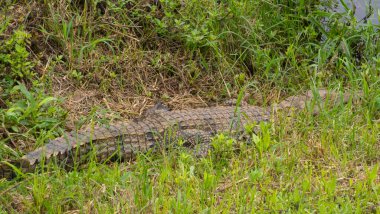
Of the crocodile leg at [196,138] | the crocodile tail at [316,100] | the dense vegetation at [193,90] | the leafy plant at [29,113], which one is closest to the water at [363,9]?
the dense vegetation at [193,90]

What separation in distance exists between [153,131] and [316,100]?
1303mm

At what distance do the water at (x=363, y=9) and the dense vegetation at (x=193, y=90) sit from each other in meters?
0.19

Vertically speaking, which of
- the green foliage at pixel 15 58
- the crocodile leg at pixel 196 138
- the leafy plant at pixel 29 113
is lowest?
the crocodile leg at pixel 196 138

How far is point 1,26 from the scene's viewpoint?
208 inches

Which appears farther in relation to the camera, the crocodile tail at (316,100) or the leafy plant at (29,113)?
the crocodile tail at (316,100)

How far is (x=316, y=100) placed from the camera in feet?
16.7

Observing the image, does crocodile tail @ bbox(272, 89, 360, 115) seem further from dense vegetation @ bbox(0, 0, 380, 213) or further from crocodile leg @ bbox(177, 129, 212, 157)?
crocodile leg @ bbox(177, 129, 212, 157)

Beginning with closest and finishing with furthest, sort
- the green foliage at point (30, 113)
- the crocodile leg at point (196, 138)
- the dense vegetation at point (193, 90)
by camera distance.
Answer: the dense vegetation at point (193, 90) < the green foliage at point (30, 113) < the crocodile leg at point (196, 138)

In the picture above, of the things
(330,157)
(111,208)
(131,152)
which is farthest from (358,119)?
(111,208)

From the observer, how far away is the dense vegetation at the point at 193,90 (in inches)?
152

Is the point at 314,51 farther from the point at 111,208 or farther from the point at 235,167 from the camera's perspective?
the point at 111,208

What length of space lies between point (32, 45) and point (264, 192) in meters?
2.55

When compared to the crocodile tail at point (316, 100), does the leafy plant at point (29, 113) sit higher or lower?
higher

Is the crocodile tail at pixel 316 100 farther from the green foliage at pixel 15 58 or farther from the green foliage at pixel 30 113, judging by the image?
the green foliage at pixel 15 58
